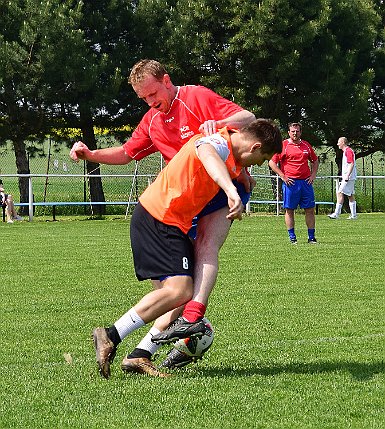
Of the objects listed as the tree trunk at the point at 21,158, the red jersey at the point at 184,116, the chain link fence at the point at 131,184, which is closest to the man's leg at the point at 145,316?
the red jersey at the point at 184,116

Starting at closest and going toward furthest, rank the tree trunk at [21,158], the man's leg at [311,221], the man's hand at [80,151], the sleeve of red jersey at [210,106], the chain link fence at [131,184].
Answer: the sleeve of red jersey at [210,106] → the man's hand at [80,151] → the man's leg at [311,221] → the chain link fence at [131,184] → the tree trunk at [21,158]

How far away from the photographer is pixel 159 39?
36469 mm

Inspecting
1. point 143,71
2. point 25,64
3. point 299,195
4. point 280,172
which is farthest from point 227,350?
point 25,64

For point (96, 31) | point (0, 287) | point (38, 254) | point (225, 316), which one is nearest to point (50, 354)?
point (225, 316)

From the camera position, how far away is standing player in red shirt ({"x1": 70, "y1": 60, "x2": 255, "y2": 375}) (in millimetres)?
5875

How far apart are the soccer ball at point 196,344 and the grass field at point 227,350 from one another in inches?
5.8

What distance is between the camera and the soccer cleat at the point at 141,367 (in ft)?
19.1

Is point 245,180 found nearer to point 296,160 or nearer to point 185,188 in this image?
point 185,188

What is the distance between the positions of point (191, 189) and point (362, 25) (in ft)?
110

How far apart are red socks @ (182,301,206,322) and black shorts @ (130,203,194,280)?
0.19 metres

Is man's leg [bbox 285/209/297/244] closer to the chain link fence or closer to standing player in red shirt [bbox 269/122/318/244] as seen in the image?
standing player in red shirt [bbox 269/122/318/244]

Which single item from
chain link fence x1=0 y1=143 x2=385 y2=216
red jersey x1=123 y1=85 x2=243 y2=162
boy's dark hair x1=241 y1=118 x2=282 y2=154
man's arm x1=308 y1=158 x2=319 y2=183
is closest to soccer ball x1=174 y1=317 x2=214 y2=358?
boy's dark hair x1=241 y1=118 x2=282 y2=154

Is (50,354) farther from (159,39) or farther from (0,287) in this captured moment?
(159,39)

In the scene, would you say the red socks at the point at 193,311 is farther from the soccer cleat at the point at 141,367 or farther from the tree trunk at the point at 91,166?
the tree trunk at the point at 91,166
